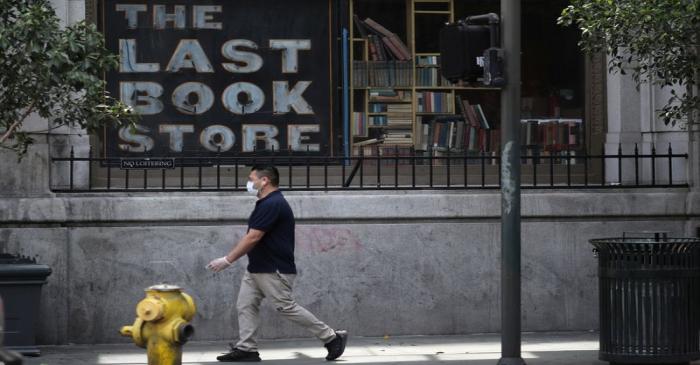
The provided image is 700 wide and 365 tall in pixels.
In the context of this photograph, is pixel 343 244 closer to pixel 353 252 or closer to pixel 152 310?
pixel 353 252

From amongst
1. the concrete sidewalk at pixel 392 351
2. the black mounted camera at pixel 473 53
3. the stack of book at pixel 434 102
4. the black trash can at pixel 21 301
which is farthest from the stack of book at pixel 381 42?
the black trash can at pixel 21 301

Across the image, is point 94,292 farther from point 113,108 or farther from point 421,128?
point 421,128

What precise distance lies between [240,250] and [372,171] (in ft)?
11.4

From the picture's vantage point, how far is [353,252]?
13.3 meters

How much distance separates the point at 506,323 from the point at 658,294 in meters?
1.23

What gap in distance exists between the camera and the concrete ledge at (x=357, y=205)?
1279 centimetres

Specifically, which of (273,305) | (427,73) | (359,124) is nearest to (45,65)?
(273,305)

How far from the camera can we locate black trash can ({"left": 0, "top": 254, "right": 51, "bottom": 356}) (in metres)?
11.4

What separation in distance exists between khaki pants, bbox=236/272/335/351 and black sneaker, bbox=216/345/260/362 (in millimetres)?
42

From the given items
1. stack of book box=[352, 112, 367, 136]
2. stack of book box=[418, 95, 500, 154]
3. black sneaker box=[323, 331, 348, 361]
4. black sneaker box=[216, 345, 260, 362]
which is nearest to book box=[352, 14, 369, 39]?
stack of book box=[352, 112, 367, 136]

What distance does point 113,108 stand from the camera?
37.3ft

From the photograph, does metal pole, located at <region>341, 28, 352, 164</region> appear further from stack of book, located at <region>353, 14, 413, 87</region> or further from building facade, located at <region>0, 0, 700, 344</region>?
building facade, located at <region>0, 0, 700, 344</region>

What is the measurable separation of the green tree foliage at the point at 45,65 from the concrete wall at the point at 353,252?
179 centimetres

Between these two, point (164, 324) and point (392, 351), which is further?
point (392, 351)
